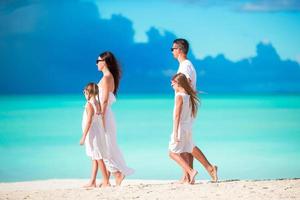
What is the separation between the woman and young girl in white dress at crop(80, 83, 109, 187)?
7 centimetres

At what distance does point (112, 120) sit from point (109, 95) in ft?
1.00

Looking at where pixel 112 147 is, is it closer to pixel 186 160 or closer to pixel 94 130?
pixel 94 130

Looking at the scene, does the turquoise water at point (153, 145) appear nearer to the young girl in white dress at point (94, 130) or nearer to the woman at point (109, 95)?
the woman at point (109, 95)

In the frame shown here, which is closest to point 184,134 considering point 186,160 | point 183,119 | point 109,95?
point 183,119

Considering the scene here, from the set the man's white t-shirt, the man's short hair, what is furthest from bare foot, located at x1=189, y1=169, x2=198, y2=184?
the man's short hair

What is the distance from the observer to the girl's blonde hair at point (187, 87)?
10.9 metres

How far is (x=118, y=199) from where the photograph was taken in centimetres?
1025

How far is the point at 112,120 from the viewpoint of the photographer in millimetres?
11266

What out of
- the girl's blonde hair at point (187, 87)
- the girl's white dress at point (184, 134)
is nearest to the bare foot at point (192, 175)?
the girl's white dress at point (184, 134)

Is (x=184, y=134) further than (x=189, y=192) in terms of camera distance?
Yes

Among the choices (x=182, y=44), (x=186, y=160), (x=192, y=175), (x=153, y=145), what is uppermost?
(x=153, y=145)

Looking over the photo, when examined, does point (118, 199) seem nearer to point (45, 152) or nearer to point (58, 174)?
point (58, 174)

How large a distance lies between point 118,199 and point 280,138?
1819cm

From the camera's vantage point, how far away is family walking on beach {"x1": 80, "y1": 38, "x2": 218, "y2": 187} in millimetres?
10938
